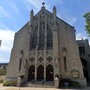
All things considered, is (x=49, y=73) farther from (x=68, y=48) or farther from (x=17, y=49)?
(x=17, y=49)

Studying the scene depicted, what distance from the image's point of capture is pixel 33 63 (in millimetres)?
30516

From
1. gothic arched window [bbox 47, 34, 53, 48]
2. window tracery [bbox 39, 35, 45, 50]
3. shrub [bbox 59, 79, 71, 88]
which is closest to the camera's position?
shrub [bbox 59, 79, 71, 88]

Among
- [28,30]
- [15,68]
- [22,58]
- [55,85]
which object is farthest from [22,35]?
[55,85]

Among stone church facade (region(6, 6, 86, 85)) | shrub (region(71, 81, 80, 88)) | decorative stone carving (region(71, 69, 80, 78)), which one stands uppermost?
stone church facade (region(6, 6, 86, 85))

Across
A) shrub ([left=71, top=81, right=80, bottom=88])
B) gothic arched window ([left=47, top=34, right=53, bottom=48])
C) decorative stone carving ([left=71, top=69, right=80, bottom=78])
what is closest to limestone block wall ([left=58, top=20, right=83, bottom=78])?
decorative stone carving ([left=71, top=69, right=80, bottom=78])

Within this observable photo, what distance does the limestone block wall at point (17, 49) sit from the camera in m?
31.0

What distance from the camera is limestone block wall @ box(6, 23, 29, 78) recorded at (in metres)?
31.0

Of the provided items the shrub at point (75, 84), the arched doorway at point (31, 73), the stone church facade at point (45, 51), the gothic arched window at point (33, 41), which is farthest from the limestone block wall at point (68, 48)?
the arched doorway at point (31, 73)

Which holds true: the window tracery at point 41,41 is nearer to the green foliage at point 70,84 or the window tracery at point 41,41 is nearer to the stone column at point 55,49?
the stone column at point 55,49

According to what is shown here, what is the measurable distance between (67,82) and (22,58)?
11.7 m

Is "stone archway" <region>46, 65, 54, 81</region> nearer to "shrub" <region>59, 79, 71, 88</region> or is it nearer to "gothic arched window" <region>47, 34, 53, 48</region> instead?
"shrub" <region>59, 79, 71, 88</region>

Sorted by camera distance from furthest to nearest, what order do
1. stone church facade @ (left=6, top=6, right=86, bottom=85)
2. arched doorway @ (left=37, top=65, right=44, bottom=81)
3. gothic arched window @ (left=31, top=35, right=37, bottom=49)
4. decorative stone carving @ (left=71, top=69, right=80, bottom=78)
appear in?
gothic arched window @ (left=31, top=35, right=37, bottom=49)
arched doorway @ (left=37, top=65, right=44, bottom=81)
stone church facade @ (left=6, top=6, right=86, bottom=85)
decorative stone carving @ (left=71, top=69, right=80, bottom=78)

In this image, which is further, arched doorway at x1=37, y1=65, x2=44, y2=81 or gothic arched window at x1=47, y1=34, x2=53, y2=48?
gothic arched window at x1=47, y1=34, x2=53, y2=48

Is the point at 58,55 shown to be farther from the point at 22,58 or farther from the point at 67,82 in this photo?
the point at 22,58
